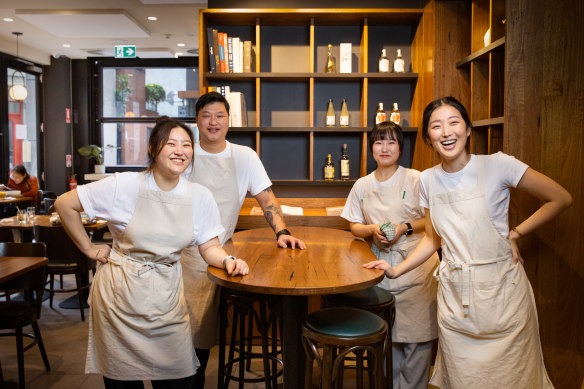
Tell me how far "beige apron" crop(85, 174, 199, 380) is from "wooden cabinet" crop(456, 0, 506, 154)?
2.02m

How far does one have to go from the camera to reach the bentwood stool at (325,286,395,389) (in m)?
2.33

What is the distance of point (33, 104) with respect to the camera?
9828 millimetres

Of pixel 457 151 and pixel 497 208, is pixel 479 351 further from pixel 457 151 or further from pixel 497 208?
pixel 457 151

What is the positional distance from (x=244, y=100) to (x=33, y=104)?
7341mm

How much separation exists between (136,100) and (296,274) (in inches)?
365

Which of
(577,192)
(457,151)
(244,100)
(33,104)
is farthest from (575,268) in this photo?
(33,104)

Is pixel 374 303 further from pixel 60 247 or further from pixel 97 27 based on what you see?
pixel 97 27

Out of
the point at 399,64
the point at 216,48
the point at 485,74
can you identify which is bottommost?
the point at 485,74

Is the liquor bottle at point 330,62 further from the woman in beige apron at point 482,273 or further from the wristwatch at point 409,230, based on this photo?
the woman in beige apron at point 482,273

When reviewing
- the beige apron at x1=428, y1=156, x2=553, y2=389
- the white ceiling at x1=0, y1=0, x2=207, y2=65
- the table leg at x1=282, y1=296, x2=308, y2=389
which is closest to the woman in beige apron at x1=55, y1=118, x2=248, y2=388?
the table leg at x1=282, y1=296, x2=308, y2=389

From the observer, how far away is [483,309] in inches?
77.5

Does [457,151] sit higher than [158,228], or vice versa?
[457,151]

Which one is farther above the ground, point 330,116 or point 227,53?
point 227,53

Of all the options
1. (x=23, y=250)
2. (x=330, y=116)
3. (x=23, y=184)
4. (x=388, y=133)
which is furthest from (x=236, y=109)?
(x=23, y=184)
